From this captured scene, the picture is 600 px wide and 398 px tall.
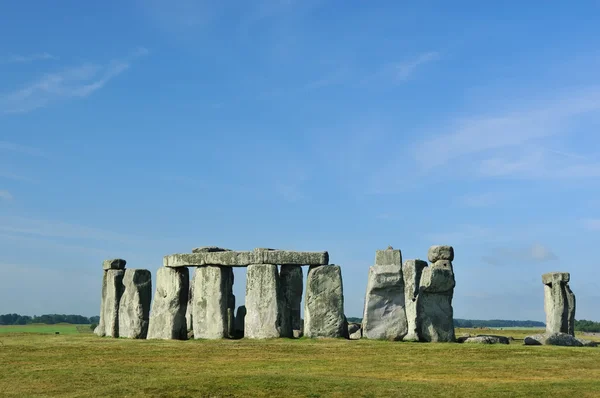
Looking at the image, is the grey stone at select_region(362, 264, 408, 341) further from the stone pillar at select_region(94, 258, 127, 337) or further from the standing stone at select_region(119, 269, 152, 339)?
the stone pillar at select_region(94, 258, 127, 337)

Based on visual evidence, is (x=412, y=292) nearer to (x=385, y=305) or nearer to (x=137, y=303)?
(x=385, y=305)

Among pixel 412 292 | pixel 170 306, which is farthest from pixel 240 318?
pixel 412 292

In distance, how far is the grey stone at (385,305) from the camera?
23359 mm

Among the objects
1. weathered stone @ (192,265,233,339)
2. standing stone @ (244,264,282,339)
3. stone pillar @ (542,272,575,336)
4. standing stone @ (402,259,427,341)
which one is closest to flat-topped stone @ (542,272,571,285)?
stone pillar @ (542,272,575,336)

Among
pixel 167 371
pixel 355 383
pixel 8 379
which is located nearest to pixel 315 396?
pixel 355 383

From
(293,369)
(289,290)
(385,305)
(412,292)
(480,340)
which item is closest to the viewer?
(293,369)

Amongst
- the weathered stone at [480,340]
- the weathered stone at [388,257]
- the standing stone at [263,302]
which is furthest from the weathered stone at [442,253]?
the standing stone at [263,302]

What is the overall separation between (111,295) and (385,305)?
10316 millimetres

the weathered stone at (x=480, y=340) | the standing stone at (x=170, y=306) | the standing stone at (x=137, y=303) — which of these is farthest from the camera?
the standing stone at (x=137, y=303)

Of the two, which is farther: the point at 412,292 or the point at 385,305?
the point at 412,292

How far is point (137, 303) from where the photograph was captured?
2670 cm

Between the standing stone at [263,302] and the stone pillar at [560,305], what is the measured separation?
33.1 ft

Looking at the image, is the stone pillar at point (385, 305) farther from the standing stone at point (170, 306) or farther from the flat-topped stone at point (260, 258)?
the standing stone at point (170, 306)

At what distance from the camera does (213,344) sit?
22516 mm
